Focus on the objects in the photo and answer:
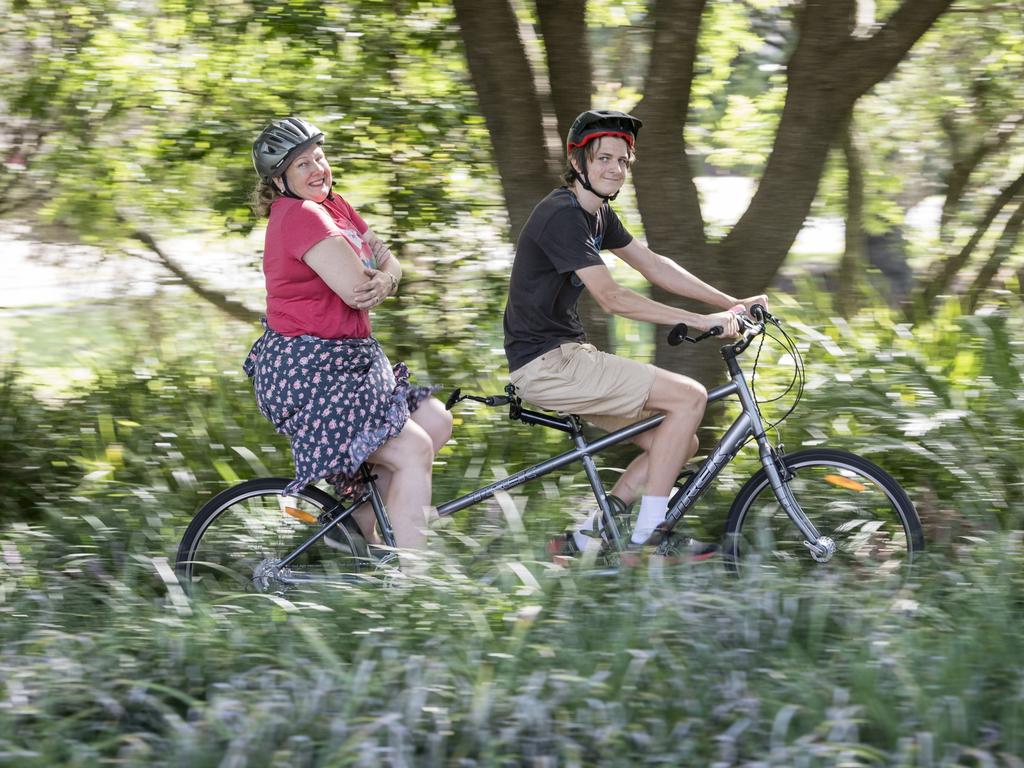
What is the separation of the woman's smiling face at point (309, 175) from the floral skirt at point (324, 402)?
0.50m

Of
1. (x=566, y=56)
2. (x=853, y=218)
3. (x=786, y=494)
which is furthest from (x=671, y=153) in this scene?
(x=853, y=218)

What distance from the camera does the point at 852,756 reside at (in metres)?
3.07

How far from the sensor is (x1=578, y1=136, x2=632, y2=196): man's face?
14.0 feet

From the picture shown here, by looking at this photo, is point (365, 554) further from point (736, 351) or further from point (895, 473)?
point (895, 473)

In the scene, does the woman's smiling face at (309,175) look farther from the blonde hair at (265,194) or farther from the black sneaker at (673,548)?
the black sneaker at (673,548)

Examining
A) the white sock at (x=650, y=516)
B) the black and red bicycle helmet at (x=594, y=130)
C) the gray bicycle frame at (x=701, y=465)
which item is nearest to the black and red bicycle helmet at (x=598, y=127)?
the black and red bicycle helmet at (x=594, y=130)

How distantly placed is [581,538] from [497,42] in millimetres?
2235

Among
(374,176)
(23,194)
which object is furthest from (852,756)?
(23,194)

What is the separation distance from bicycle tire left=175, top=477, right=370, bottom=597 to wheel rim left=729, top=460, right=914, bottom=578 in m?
1.43

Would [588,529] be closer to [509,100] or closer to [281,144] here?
[281,144]

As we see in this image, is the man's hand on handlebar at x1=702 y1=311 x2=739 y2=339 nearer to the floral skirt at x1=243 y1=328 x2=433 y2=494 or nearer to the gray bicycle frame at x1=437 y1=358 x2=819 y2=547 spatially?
the gray bicycle frame at x1=437 y1=358 x2=819 y2=547

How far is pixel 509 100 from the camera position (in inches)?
211

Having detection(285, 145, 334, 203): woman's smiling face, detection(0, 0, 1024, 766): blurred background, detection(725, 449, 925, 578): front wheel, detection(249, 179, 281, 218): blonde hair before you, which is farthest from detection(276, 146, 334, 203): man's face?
detection(725, 449, 925, 578): front wheel

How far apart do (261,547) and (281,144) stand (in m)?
1.51
